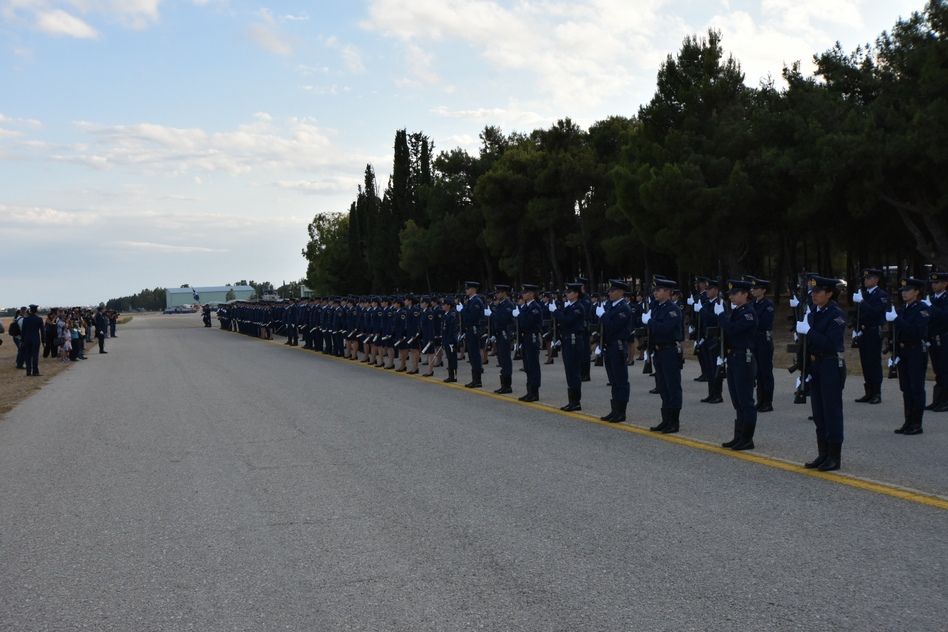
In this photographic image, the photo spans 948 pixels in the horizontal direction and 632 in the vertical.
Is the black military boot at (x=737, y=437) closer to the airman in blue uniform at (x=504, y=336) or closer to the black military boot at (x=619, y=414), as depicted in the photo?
the black military boot at (x=619, y=414)

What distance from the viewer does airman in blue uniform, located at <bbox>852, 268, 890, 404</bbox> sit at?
38.4ft

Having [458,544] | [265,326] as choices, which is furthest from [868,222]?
[458,544]

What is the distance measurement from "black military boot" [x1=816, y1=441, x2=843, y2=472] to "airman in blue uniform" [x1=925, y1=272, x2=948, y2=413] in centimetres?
400

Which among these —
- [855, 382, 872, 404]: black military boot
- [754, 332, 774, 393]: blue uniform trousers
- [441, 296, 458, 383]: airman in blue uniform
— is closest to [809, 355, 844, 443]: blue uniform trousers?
[754, 332, 774, 393]: blue uniform trousers

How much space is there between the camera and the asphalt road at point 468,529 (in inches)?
181

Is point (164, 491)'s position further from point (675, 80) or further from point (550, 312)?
point (675, 80)

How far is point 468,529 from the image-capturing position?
6.14 metres

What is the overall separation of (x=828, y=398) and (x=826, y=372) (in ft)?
0.76

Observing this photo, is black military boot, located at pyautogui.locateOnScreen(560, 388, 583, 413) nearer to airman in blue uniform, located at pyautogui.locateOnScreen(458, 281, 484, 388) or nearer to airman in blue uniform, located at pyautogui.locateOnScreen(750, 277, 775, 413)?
airman in blue uniform, located at pyautogui.locateOnScreen(750, 277, 775, 413)

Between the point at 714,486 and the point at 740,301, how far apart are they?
2.69 meters

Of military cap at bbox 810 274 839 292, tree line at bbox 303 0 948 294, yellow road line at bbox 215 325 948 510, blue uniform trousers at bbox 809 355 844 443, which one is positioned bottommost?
yellow road line at bbox 215 325 948 510

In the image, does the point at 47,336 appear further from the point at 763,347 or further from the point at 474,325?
the point at 763,347

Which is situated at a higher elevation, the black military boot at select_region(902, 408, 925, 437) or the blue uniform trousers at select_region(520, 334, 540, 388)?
the blue uniform trousers at select_region(520, 334, 540, 388)

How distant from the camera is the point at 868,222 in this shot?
3403 cm
